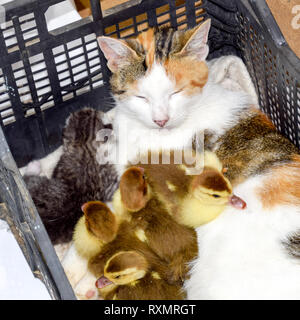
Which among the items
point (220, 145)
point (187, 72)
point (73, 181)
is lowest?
point (73, 181)

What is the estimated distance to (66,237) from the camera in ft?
5.87

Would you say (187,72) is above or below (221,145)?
above

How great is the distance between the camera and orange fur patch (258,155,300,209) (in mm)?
1492

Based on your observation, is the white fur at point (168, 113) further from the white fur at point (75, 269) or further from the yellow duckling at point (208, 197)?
the white fur at point (75, 269)

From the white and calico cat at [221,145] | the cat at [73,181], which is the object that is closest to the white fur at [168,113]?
the white and calico cat at [221,145]

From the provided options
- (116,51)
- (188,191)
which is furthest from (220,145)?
(116,51)

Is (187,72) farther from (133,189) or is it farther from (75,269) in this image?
(75,269)

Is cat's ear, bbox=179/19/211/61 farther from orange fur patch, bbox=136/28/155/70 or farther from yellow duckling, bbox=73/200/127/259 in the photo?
yellow duckling, bbox=73/200/127/259

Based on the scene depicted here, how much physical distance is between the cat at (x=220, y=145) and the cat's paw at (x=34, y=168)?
38 cm

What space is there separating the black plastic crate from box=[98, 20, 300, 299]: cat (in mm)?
159

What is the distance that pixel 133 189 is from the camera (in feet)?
5.01

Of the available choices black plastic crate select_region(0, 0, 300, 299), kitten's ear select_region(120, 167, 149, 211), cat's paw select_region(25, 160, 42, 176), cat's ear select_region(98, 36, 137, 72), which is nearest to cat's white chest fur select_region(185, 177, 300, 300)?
kitten's ear select_region(120, 167, 149, 211)

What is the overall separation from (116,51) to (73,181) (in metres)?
0.53
